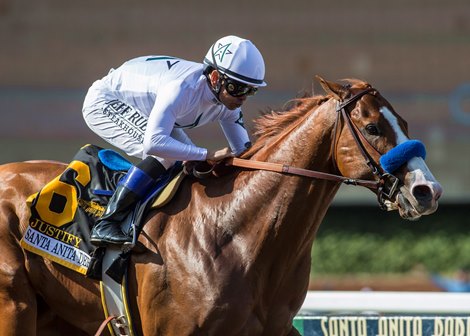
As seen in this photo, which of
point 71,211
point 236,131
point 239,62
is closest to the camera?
point 239,62

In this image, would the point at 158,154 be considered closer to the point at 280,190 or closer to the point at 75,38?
the point at 280,190

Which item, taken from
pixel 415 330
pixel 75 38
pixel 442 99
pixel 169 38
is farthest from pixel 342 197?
pixel 415 330

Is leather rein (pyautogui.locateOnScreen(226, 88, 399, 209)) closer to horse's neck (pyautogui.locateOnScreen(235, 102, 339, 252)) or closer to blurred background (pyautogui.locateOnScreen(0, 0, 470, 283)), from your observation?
horse's neck (pyautogui.locateOnScreen(235, 102, 339, 252))

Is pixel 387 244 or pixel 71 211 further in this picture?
pixel 387 244

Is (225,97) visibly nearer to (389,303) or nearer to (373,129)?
(373,129)

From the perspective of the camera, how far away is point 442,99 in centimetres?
1137

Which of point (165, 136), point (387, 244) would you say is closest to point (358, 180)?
point (165, 136)

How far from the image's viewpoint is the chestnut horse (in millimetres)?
3828

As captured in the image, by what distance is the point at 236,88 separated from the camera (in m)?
4.11

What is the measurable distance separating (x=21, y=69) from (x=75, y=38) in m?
0.75

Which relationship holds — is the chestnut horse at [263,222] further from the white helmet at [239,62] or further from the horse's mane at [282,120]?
the white helmet at [239,62]

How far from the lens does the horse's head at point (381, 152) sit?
368cm

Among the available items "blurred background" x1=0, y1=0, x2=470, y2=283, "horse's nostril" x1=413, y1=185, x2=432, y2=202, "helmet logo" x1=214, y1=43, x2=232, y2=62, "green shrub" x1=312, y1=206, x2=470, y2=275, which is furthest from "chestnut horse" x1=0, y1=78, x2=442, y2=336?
"green shrub" x1=312, y1=206, x2=470, y2=275

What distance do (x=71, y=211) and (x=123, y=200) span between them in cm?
34
